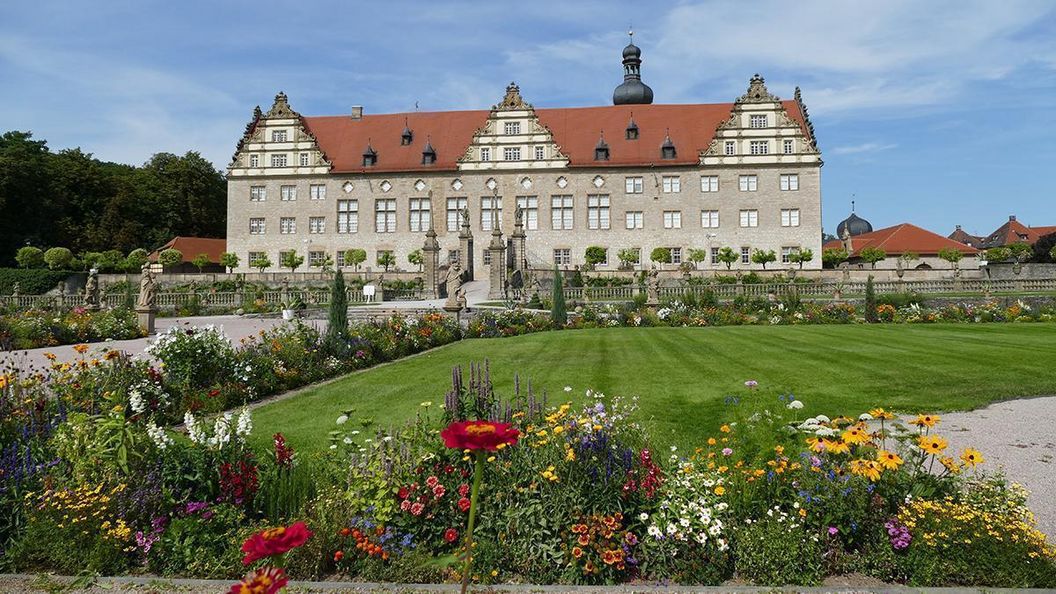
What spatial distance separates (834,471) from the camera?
15.7ft

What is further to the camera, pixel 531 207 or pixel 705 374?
pixel 531 207

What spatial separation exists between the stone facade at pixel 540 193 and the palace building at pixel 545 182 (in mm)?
86

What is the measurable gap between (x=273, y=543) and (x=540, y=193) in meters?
50.0

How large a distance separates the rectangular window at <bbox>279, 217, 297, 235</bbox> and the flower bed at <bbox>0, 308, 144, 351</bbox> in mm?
31541

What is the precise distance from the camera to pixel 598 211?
50.6m

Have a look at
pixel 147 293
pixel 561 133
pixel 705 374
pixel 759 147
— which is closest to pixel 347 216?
pixel 561 133

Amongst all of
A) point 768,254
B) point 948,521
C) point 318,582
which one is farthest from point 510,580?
point 768,254

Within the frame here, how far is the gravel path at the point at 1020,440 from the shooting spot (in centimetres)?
600

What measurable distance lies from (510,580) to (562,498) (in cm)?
64

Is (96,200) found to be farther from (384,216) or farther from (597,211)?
(597,211)

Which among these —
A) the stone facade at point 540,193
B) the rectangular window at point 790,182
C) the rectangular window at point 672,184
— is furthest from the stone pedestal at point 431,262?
the rectangular window at point 790,182

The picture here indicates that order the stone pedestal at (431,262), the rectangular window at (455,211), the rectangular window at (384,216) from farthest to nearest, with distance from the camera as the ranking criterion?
the rectangular window at (384,216), the rectangular window at (455,211), the stone pedestal at (431,262)

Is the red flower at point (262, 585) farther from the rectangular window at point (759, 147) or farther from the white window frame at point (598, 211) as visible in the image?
the rectangular window at point (759, 147)

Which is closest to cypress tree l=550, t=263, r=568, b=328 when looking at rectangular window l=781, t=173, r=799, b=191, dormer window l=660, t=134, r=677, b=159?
dormer window l=660, t=134, r=677, b=159
